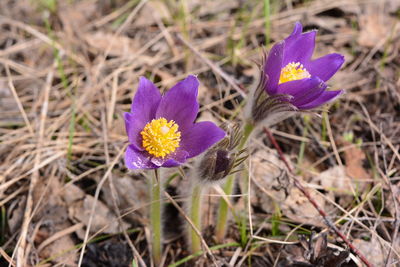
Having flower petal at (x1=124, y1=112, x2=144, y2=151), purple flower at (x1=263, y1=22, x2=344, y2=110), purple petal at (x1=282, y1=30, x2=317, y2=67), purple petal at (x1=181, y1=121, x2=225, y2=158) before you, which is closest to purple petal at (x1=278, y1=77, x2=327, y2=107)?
purple flower at (x1=263, y1=22, x2=344, y2=110)

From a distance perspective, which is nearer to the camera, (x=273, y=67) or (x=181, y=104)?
(x=273, y=67)

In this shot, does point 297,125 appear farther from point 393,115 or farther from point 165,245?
point 165,245

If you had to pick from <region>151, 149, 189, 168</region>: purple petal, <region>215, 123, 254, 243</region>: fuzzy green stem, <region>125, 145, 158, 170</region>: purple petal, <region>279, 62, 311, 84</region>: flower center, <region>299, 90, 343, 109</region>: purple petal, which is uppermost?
<region>279, 62, 311, 84</region>: flower center

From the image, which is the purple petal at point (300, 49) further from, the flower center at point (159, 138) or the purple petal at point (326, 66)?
the flower center at point (159, 138)

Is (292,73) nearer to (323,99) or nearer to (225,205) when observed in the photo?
(323,99)

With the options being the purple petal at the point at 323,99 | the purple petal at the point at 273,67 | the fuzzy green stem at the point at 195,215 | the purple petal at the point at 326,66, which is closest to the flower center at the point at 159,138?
the fuzzy green stem at the point at 195,215

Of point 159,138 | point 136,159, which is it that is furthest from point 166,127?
point 136,159

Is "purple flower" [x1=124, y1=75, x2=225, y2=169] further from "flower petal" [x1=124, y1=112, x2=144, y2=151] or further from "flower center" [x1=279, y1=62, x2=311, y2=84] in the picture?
"flower center" [x1=279, y1=62, x2=311, y2=84]
